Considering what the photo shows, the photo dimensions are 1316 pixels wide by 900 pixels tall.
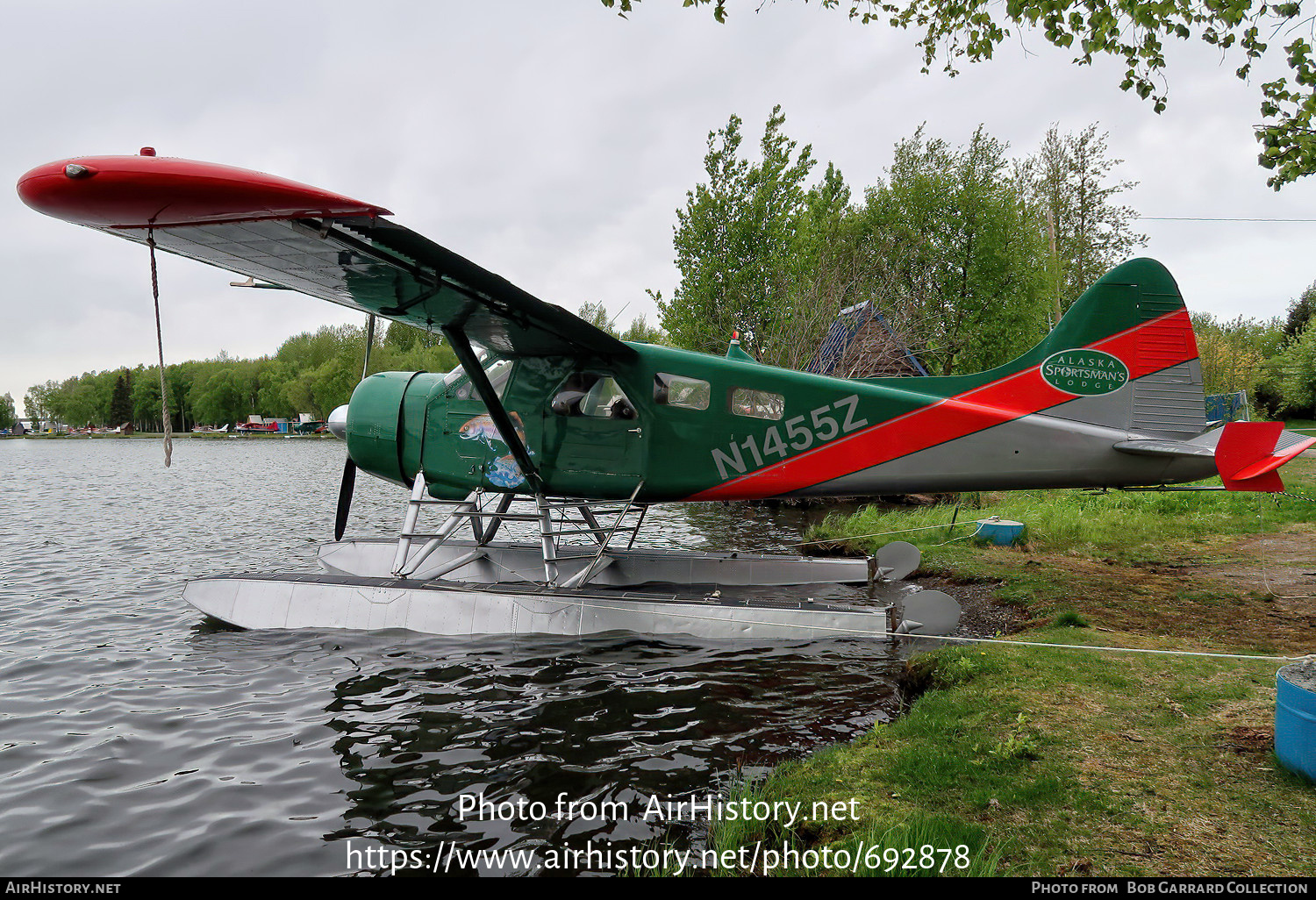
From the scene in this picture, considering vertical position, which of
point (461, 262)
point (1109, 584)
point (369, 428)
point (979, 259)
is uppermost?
point (979, 259)

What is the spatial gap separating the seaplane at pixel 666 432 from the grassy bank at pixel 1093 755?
50.1 inches

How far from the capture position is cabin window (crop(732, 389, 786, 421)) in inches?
284

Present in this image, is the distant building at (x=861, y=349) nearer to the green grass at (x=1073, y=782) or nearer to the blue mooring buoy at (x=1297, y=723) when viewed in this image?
the green grass at (x=1073, y=782)

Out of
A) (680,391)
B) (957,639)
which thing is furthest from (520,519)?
(957,639)

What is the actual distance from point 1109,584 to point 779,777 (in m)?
6.28

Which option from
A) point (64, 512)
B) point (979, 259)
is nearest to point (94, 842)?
point (64, 512)

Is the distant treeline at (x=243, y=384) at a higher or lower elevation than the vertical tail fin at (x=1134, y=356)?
higher

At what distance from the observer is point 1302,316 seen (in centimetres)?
5272

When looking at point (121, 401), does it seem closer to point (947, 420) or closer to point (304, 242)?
point (304, 242)

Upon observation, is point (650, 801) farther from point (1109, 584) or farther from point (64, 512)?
point (64, 512)

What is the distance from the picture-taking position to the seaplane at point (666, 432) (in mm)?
6199

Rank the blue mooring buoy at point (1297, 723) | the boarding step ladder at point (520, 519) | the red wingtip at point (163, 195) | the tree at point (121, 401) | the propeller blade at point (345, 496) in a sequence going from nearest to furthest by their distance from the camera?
the blue mooring buoy at point (1297, 723) < the red wingtip at point (163, 195) < the boarding step ladder at point (520, 519) < the propeller blade at point (345, 496) < the tree at point (121, 401)

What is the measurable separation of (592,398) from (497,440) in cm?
125

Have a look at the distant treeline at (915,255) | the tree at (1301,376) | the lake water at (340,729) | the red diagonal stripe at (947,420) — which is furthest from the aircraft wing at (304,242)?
the tree at (1301,376)
